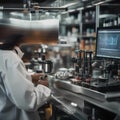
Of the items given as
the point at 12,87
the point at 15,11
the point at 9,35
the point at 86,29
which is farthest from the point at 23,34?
the point at 86,29

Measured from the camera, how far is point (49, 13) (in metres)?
2.87

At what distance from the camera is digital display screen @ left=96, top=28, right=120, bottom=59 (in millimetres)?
2064

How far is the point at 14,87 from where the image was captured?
Answer: 1696 millimetres

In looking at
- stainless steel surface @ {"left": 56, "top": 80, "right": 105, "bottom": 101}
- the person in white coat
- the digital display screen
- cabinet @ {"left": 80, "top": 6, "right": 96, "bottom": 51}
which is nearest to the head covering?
the person in white coat

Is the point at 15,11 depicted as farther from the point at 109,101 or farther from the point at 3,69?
the point at 109,101

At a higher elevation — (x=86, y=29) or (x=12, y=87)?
(x=86, y=29)

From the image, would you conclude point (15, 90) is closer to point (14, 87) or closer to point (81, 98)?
point (14, 87)

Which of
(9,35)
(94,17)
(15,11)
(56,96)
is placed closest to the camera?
(9,35)

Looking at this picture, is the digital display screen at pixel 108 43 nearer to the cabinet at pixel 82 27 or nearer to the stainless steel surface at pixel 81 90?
the stainless steel surface at pixel 81 90

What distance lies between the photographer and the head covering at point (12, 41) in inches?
66.4

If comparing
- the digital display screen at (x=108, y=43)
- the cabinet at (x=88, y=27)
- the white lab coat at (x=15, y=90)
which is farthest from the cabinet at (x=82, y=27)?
the white lab coat at (x=15, y=90)

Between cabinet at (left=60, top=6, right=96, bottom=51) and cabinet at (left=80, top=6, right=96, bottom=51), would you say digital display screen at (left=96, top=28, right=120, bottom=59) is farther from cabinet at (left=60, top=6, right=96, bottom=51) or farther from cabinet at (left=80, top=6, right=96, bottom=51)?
cabinet at (left=80, top=6, right=96, bottom=51)

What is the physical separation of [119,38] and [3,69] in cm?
90

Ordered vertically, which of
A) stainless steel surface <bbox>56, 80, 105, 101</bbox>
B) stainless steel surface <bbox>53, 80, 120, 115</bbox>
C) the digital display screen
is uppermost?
the digital display screen
